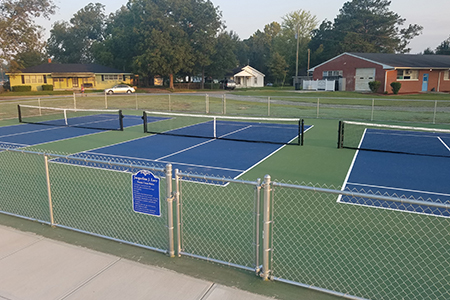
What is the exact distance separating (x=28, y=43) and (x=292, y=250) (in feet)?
208

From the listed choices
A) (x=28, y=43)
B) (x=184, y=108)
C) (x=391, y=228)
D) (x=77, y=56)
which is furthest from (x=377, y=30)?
(x=391, y=228)

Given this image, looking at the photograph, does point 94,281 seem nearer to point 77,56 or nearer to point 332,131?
point 332,131

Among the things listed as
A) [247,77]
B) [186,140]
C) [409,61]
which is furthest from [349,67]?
[186,140]

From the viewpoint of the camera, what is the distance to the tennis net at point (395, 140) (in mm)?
15269

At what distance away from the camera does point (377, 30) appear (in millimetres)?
78250

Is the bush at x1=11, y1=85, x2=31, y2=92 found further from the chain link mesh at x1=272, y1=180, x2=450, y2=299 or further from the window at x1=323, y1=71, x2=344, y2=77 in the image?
the chain link mesh at x1=272, y1=180, x2=450, y2=299

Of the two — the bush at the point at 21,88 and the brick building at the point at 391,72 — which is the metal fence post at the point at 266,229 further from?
the bush at the point at 21,88

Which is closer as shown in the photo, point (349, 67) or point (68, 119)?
point (68, 119)

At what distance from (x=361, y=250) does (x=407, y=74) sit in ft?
172

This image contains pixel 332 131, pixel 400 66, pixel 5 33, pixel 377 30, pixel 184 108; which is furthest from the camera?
pixel 377 30

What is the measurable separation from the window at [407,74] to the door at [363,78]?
3.41 m

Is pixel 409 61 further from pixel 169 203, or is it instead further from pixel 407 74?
pixel 169 203

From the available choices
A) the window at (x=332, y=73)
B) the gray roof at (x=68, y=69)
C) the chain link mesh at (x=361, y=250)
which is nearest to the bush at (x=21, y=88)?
the gray roof at (x=68, y=69)

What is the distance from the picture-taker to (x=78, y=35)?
341 feet
